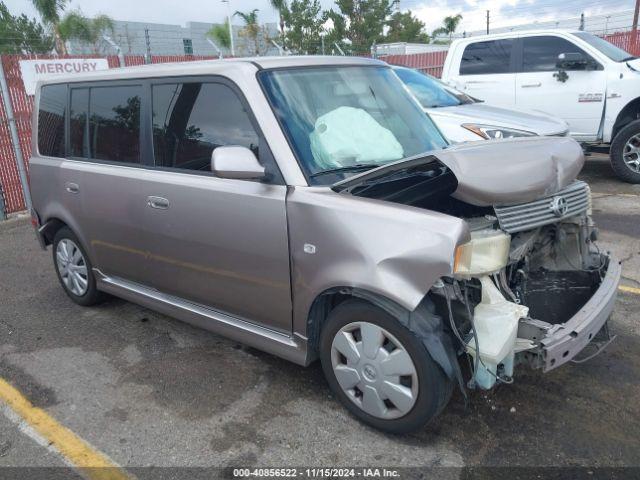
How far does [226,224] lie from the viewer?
126 inches

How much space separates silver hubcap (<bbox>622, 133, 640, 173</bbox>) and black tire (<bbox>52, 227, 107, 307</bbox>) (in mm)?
7372

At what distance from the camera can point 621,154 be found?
316 inches

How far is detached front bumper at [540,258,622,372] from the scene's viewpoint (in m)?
2.51

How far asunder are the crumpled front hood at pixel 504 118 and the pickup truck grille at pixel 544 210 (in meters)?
3.41

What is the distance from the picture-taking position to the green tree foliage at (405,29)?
49.3 m

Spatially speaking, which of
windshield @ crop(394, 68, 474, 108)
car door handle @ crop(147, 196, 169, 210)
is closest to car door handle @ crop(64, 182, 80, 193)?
car door handle @ crop(147, 196, 169, 210)

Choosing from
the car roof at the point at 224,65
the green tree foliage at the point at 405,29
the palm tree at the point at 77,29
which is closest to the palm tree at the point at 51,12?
the palm tree at the point at 77,29

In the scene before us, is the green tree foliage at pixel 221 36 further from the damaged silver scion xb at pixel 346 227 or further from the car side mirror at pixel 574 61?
the damaged silver scion xb at pixel 346 227

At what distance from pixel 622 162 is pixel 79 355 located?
773cm

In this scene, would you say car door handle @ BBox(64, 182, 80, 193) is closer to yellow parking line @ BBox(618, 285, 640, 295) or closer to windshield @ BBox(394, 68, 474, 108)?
yellow parking line @ BBox(618, 285, 640, 295)

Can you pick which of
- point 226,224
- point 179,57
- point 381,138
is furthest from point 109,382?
point 179,57

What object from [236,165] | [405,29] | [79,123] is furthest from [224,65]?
[405,29]

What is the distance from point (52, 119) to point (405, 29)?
5184cm

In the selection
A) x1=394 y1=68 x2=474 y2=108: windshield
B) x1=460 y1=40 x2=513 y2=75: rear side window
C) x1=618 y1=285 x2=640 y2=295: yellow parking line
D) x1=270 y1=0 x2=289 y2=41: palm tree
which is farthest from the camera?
x1=270 y1=0 x2=289 y2=41: palm tree
